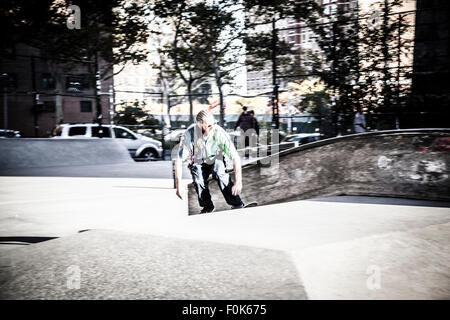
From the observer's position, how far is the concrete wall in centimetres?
608

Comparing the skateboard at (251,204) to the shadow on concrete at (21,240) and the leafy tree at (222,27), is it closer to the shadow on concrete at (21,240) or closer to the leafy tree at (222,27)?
the shadow on concrete at (21,240)

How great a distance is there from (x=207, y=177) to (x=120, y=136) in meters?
12.0

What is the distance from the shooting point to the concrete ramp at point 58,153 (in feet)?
40.7

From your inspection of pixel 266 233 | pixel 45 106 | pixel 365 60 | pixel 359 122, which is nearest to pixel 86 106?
pixel 45 106

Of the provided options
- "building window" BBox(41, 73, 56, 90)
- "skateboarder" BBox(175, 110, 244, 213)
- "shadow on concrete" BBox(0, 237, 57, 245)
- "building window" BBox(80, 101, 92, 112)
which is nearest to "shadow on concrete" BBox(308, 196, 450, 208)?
"skateboarder" BBox(175, 110, 244, 213)

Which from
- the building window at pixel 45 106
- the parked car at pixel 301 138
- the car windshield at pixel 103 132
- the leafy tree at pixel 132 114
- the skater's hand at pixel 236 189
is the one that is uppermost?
the building window at pixel 45 106

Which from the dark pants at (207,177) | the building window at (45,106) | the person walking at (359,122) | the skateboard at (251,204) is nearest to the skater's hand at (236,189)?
the dark pants at (207,177)

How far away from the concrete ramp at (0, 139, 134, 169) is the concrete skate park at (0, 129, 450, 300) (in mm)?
3760

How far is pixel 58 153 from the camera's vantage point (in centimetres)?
1336

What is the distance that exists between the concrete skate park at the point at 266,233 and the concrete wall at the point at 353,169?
16 millimetres

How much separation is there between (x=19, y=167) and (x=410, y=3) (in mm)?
→ 12205

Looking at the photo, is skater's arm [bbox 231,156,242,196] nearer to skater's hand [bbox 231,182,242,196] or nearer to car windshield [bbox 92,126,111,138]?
skater's hand [bbox 231,182,242,196]

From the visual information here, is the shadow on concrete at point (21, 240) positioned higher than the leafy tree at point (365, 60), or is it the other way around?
the leafy tree at point (365, 60)
